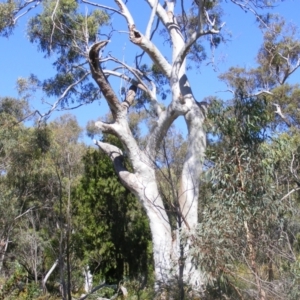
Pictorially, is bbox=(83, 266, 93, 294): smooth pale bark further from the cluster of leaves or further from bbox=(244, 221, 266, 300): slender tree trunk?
bbox=(244, 221, 266, 300): slender tree trunk

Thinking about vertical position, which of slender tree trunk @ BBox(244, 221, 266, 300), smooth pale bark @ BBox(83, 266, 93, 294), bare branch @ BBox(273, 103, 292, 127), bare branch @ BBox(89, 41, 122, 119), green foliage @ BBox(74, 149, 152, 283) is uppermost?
bare branch @ BBox(273, 103, 292, 127)

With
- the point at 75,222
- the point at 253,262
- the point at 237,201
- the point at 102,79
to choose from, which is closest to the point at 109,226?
the point at 75,222

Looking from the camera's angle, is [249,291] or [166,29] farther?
[166,29]

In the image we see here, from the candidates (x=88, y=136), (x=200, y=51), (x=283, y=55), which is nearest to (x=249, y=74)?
(x=283, y=55)

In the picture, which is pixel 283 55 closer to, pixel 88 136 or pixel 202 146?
pixel 202 146

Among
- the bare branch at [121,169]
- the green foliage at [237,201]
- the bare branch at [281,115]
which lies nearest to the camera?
the green foliage at [237,201]

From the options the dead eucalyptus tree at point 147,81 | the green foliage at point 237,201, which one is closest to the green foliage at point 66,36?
the dead eucalyptus tree at point 147,81

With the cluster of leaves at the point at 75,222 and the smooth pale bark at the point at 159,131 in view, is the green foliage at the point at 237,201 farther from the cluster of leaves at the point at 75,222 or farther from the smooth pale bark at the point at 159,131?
the cluster of leaves at the point at 75,222

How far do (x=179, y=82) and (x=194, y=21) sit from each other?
202 cm

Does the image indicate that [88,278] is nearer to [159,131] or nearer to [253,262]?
[159,131]

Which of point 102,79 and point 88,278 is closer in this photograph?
point 102,79

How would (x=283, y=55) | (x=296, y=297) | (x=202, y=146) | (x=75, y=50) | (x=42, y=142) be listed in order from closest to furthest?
(x=296, y=297) < (x=202, y=146) < (x=75, y=50) < (x=42, y=142) < (x=283, y=55)

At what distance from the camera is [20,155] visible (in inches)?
672

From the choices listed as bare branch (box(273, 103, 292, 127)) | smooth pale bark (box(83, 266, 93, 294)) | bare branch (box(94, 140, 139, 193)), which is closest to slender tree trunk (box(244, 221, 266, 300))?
bare branch (box(94, 140, 139, 193))
